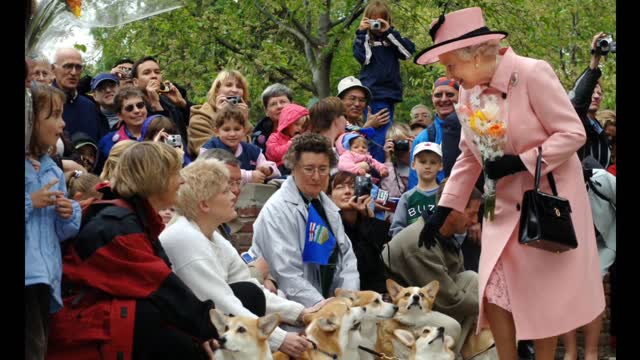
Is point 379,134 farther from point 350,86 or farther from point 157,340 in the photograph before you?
point 157,340

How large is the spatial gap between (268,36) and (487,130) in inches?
656

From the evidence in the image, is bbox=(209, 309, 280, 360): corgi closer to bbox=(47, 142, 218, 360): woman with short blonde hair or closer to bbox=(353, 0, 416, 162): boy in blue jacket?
bbox=(47, 142, 218, 360): woman with short blonde hair

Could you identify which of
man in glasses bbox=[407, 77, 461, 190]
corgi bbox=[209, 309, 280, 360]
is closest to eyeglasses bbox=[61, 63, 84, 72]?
man in glasses bbox=[407, 77, 461, 190]

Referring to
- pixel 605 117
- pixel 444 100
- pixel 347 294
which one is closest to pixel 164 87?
pixel 444 100

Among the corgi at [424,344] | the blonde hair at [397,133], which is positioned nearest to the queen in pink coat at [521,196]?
the corgi at [424,344]

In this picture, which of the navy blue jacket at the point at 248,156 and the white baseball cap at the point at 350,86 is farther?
the white baseball cap at the point at 350,86

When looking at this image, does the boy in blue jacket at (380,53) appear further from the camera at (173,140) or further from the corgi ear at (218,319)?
the corgi ear at (218,319)

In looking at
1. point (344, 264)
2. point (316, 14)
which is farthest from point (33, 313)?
point (316, 14)

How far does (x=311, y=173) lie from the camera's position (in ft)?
26.9

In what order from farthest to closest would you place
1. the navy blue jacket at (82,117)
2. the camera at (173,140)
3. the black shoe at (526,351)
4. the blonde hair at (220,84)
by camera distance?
the blonde hair at (220,84), the black shoe at (526,351), the navy blue jacket at (82,117), the camera at (173,140)

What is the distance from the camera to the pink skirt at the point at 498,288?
263 inches

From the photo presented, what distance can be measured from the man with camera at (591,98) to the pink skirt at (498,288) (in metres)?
2.31

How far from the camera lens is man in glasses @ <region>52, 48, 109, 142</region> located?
9453mm

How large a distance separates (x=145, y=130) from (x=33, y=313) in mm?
3471
